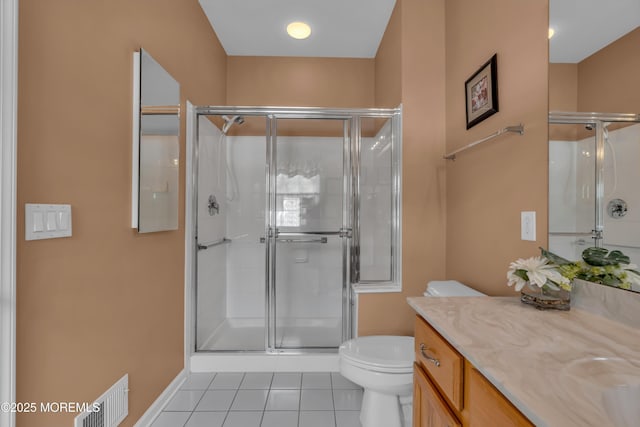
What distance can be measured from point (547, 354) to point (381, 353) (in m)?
1.01

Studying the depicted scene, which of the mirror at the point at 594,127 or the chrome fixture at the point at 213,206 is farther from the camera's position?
the chrome fixture at the point at 213,206

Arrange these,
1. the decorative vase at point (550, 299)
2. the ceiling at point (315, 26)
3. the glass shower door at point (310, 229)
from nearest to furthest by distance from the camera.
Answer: the decorative vase at point (550, 299) < the ceiling at point (315, 26) < the glass shower door at point (310, 229)

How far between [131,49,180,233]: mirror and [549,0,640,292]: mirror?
1.72 meters

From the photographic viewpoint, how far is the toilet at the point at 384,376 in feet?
4.74

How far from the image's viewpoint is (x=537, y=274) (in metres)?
1.02

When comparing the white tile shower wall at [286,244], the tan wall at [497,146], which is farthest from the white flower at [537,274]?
the white tile shower wall at [286,244]

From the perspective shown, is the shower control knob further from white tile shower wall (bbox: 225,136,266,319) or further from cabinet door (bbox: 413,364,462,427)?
white tile shower wall (bbox: 225,136,266,319)

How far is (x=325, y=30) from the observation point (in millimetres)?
2660

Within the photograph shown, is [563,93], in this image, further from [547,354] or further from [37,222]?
[37,222]

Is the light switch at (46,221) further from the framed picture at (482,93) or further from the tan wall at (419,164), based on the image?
the framed picture at (482,93)

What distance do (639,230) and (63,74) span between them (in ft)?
5.93

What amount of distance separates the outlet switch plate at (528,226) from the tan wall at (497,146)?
0.02 metres

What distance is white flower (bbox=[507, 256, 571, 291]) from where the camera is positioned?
101 cm

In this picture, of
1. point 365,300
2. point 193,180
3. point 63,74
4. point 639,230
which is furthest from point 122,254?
point 639,230
